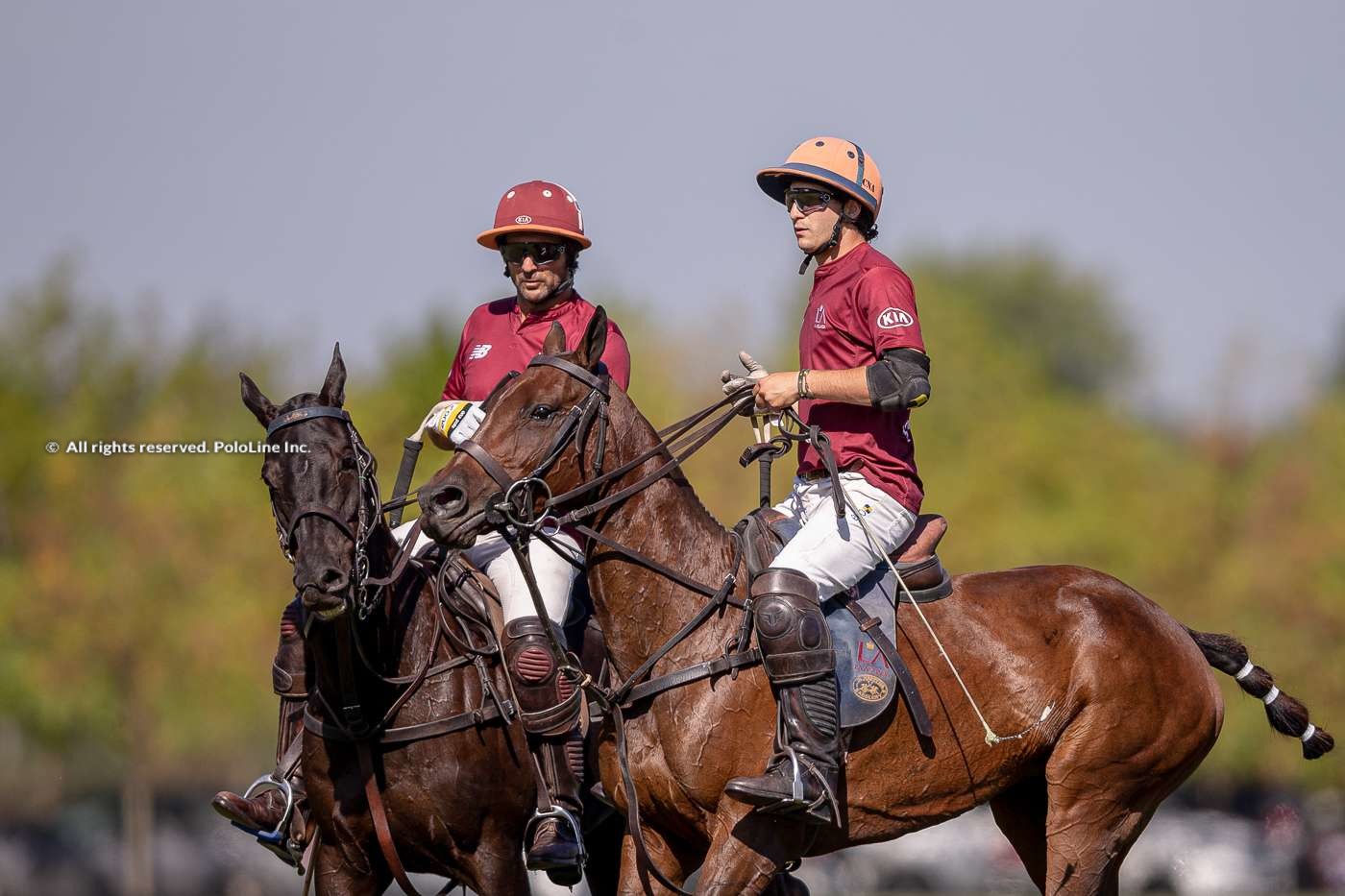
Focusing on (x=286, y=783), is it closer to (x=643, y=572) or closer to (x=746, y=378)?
(x=643, y=572)

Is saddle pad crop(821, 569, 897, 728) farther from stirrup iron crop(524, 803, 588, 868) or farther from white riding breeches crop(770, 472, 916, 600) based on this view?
stirrup iron crop(524, 803, 588, 868)

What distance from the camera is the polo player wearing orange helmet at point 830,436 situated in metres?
6.75

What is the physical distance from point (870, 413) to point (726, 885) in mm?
2232

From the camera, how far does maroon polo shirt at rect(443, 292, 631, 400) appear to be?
8.71m

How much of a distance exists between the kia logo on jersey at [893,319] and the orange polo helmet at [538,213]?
2.16 meters

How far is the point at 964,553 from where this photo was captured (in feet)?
108

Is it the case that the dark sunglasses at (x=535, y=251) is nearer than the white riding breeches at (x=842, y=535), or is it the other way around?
the white riding breeches at (x=842, y=535)

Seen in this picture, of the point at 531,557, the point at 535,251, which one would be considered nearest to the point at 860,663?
the point at 531,557

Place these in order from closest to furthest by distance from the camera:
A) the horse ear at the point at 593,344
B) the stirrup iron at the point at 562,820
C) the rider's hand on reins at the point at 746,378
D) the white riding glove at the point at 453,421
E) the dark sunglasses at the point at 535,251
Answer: the horse ear at the point at 593,344
the rider's hand on reins at the point at 746,378
the stirrup iron at the point at 562,820
the white riding glove at the point at 453,421
the dark sunglasses at the point at 535,251

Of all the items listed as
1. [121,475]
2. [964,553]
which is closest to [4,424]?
[121,475]

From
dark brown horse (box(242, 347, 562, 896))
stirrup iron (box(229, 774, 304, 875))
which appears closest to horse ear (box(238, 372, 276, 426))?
dark brown horse (box(242, 347, 562, 896))

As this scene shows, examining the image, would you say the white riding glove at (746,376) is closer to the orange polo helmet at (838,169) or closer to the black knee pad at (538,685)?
the orange polo helmet at (838,169)

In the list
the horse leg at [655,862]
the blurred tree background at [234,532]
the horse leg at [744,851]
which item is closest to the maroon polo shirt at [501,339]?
the horse leg at [655,862]

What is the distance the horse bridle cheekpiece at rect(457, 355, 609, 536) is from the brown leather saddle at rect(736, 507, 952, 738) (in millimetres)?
927
